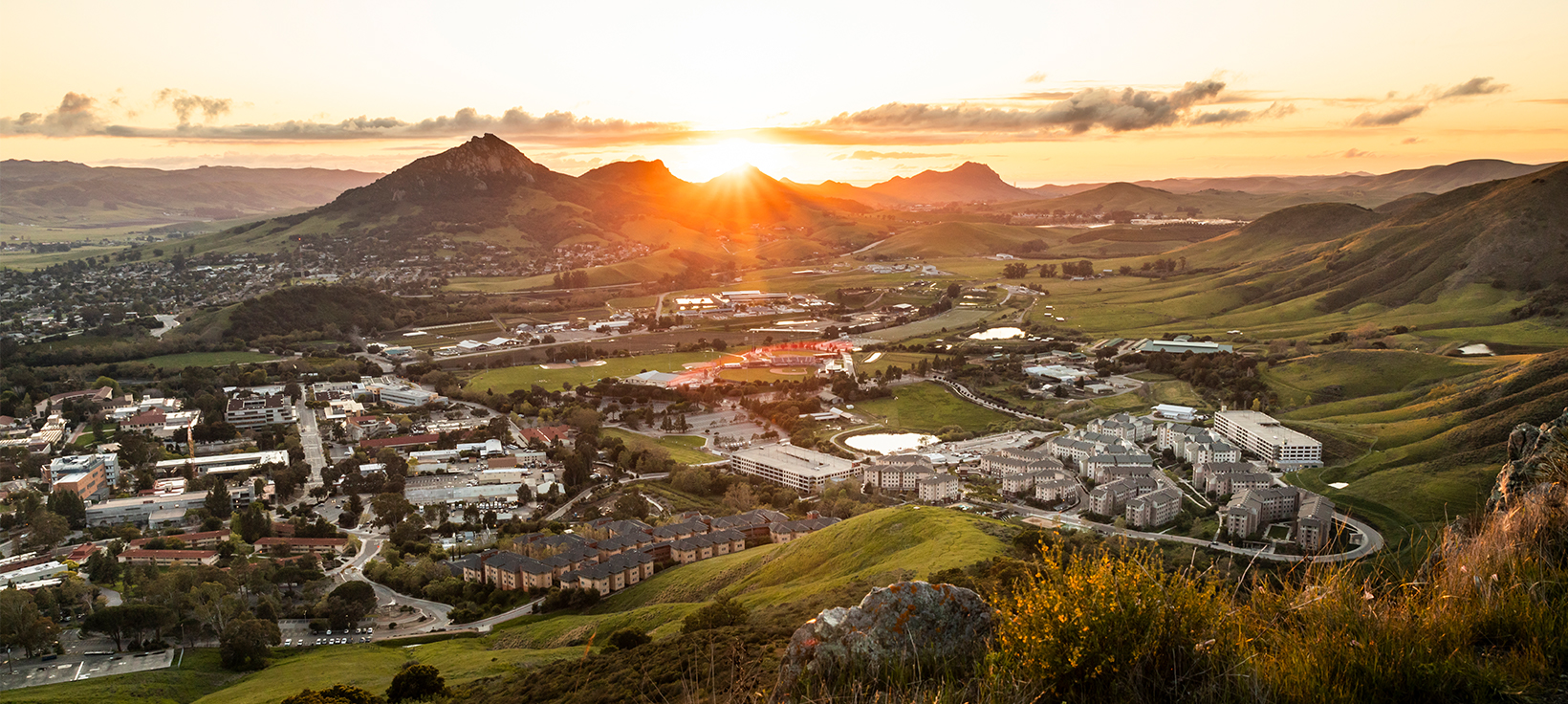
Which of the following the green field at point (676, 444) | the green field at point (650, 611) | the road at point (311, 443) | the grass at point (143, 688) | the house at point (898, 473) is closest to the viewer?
the green field at point (650, 611)

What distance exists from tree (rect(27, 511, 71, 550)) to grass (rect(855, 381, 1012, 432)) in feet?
114

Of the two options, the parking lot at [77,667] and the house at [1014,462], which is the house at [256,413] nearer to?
the parking lot at [77,667]

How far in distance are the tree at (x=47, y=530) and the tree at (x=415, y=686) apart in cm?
2192

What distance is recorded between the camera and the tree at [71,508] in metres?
32.8

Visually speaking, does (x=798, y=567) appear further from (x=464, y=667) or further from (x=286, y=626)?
(x=286, y=626)

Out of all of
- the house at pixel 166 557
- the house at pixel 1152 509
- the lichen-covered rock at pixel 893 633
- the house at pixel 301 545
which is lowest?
the house at pixel 301 545

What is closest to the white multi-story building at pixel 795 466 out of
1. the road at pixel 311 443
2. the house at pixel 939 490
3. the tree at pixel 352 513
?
the house at pixel 939 490

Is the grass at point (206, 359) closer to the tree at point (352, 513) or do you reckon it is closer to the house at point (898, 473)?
the tree at point (352, 513)

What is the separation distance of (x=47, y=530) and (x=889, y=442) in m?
33.5

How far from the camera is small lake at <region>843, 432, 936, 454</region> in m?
43.8

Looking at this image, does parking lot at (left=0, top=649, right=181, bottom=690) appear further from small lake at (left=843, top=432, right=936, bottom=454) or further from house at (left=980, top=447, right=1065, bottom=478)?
small lake at (left=843, top=432, right=936, bottom=454)

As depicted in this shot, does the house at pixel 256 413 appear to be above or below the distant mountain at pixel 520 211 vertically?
below

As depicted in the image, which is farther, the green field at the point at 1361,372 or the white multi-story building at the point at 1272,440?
the green field at the point at 1361,372

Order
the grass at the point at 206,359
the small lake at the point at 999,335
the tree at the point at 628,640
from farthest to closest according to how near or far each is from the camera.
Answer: the small lake at the point at 999,335 < the grass at the point at 206,359 < the tree at the point at 628,640
